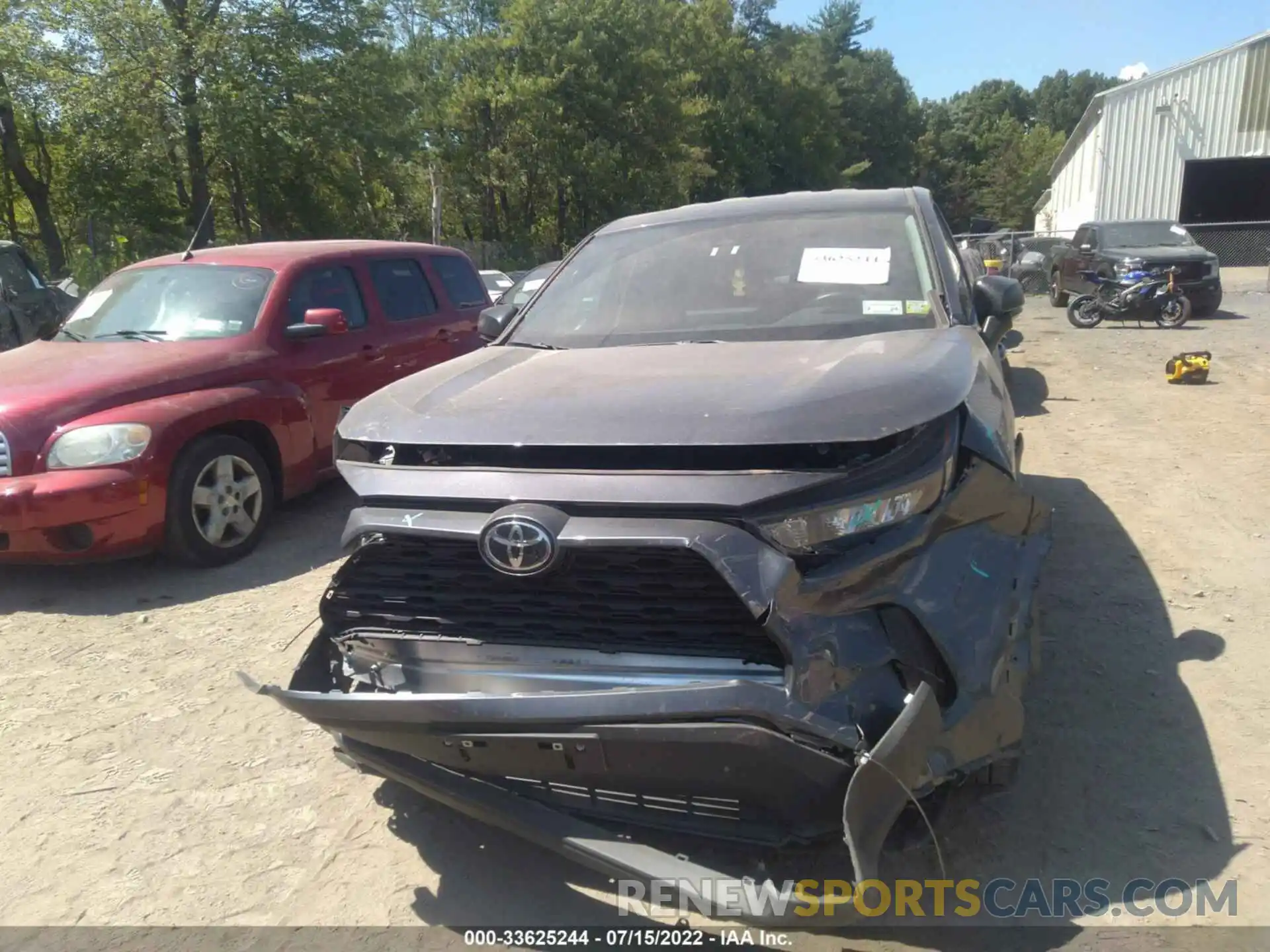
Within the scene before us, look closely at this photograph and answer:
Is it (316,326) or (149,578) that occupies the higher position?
(316,326)

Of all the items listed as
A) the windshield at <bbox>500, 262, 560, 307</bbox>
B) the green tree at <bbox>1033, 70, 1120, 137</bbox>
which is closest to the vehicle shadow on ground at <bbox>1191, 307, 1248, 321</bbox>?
the windshield at <bbox>500, 262, 560, 307</bbox>

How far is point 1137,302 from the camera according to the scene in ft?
49.4

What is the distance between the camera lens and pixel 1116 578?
4688 millimetres

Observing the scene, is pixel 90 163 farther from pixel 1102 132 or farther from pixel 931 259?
pixel 1102 132

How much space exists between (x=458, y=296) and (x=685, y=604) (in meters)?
5.85

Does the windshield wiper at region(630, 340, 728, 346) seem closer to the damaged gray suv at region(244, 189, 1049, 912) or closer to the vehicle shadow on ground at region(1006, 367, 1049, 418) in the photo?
the damaged gray suv at region(244, 189, 1049, 912)

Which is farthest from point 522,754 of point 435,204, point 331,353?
point 435,204

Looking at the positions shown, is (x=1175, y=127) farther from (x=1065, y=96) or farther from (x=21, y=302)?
(x=1065, y=96)

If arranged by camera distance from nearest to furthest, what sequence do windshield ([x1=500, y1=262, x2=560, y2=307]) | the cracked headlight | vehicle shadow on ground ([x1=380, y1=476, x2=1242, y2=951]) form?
1. vehicle shadow on ground ([x1=380, y1=476, x2=1242, y2=951])
2. the cracked headlight
3. windshield ([x1=500, y1=262, x2=560, y2=307])

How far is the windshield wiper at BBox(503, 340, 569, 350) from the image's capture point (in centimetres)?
366

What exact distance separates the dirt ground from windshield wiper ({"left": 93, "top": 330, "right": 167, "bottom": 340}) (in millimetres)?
1383

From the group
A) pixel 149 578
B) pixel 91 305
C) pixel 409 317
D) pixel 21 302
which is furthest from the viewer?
Answer: pixel 21 302

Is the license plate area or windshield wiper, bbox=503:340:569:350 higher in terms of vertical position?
windshield wiper, bbox=503:340:569:350

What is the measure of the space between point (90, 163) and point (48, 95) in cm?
195
